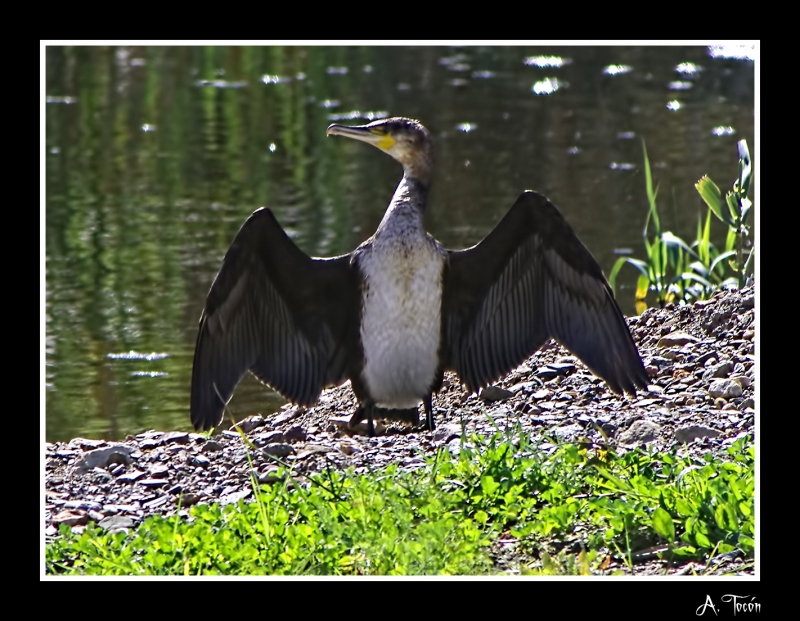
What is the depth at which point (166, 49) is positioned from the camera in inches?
639

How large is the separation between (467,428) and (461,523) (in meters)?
1.37

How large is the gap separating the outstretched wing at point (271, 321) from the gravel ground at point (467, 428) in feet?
0.75

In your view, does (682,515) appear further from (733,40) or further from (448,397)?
(448,397)

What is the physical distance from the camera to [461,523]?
4.18 m

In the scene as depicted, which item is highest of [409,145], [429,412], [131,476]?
[409,145]

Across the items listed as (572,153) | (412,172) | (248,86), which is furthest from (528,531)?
(248,86)

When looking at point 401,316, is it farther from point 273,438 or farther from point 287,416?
point 287,416

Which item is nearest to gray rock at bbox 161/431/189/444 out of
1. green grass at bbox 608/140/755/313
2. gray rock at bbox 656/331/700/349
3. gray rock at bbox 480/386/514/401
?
gray rock at bbox 480/386/514/401

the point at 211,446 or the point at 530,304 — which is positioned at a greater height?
the point at 530,304

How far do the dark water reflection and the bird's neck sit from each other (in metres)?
1.71

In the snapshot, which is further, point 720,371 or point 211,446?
point 720,371

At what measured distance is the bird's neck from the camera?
550 centimetres

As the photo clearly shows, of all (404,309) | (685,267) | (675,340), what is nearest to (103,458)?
(404,309)

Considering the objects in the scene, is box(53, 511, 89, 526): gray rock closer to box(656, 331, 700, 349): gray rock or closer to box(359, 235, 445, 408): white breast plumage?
box(359, 235, 445, 408): white breast plumage
